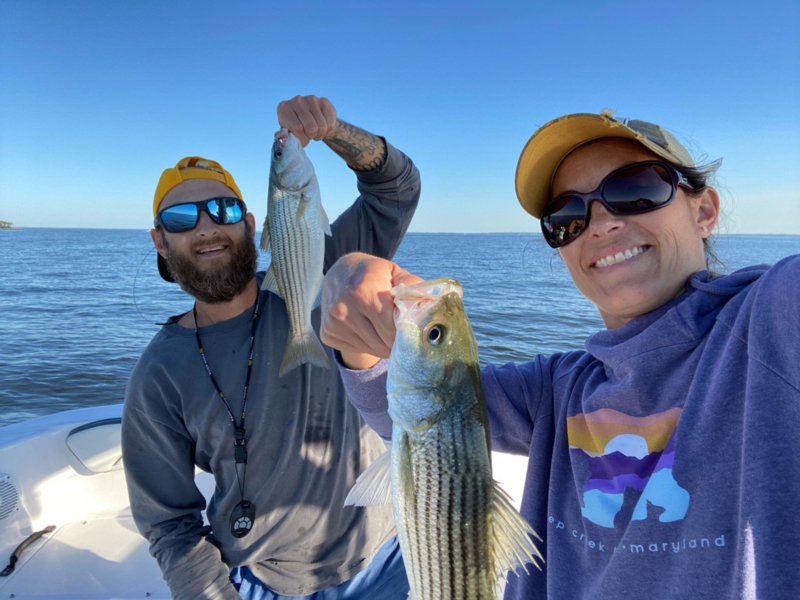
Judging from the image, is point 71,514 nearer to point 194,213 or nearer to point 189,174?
point 194,213

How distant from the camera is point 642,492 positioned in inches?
57.1

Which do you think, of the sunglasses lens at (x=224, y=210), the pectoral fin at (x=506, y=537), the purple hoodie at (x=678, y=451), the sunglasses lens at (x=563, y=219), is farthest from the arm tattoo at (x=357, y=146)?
the pectoral fin at (x=506, y=537)

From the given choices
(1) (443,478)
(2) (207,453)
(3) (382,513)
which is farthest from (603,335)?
(2) (207,453)

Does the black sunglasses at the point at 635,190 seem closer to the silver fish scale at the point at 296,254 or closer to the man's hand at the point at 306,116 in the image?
the man's hand at the point at 306,116

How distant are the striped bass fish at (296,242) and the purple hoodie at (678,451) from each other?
108 centimetres

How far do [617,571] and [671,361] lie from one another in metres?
0.69

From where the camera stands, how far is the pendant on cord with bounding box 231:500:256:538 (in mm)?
2830

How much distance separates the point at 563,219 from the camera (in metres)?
1.92

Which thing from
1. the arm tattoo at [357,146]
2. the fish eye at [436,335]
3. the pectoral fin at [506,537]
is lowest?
the pectoral fin at [506,537]

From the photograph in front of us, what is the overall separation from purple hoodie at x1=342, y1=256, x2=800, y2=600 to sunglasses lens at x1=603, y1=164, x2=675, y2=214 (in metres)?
0.32

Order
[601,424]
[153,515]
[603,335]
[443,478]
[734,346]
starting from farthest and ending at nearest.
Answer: [153,515], [603,335], [601,424], [443,478], [734,346]

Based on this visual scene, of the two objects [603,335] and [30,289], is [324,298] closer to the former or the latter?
[603,335]

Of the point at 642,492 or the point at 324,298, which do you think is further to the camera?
the point at 324,298

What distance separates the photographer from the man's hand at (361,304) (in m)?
1.53
